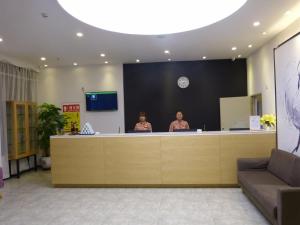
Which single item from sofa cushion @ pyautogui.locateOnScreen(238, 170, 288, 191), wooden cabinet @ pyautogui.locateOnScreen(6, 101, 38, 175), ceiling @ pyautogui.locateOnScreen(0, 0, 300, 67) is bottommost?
sofa cushion @ pyautogui.locateOnScreen(238, 170, 288, 191)

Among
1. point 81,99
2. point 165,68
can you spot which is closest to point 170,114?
point 165,68

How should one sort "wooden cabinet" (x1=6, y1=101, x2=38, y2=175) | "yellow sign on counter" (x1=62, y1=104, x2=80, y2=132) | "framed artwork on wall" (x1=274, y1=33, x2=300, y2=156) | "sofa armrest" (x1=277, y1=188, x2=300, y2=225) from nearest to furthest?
"sofa armrest" (x1=277, y1=188, x2=300, y2=225) → "framed artwork on wall" (x1=274, y1=33, x2=300, y2=156) → "wooden cabinet" (x1=6, y1=101, x2=38, y2=175) → "yellow sign on counter" (x1=62, y1=104, x2=80, y2=132)

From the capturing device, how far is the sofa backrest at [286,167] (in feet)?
12.4

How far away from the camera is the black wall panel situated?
27.5ft

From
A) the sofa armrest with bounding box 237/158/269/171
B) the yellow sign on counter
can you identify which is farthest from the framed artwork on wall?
the yellow sign on counter

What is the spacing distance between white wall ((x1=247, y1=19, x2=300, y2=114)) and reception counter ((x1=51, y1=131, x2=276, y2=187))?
1.47 metres

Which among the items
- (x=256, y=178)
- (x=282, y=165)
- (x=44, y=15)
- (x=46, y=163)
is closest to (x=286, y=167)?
(x=282, y=165)

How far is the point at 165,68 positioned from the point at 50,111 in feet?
12.5

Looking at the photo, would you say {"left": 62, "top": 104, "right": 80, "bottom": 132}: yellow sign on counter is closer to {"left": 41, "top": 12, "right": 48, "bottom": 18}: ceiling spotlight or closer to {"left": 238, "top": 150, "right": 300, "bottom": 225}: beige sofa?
{"left": 41, "top": 12, "right": 48, "bottom": 18}: ceiling spotlight

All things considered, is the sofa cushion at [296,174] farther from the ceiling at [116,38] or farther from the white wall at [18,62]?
the white wall at [18,62]

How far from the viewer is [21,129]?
25.4 ft

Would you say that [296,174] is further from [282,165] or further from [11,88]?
[11,88]

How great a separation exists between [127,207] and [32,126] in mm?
5187

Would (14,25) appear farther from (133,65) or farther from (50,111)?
(133,65)
